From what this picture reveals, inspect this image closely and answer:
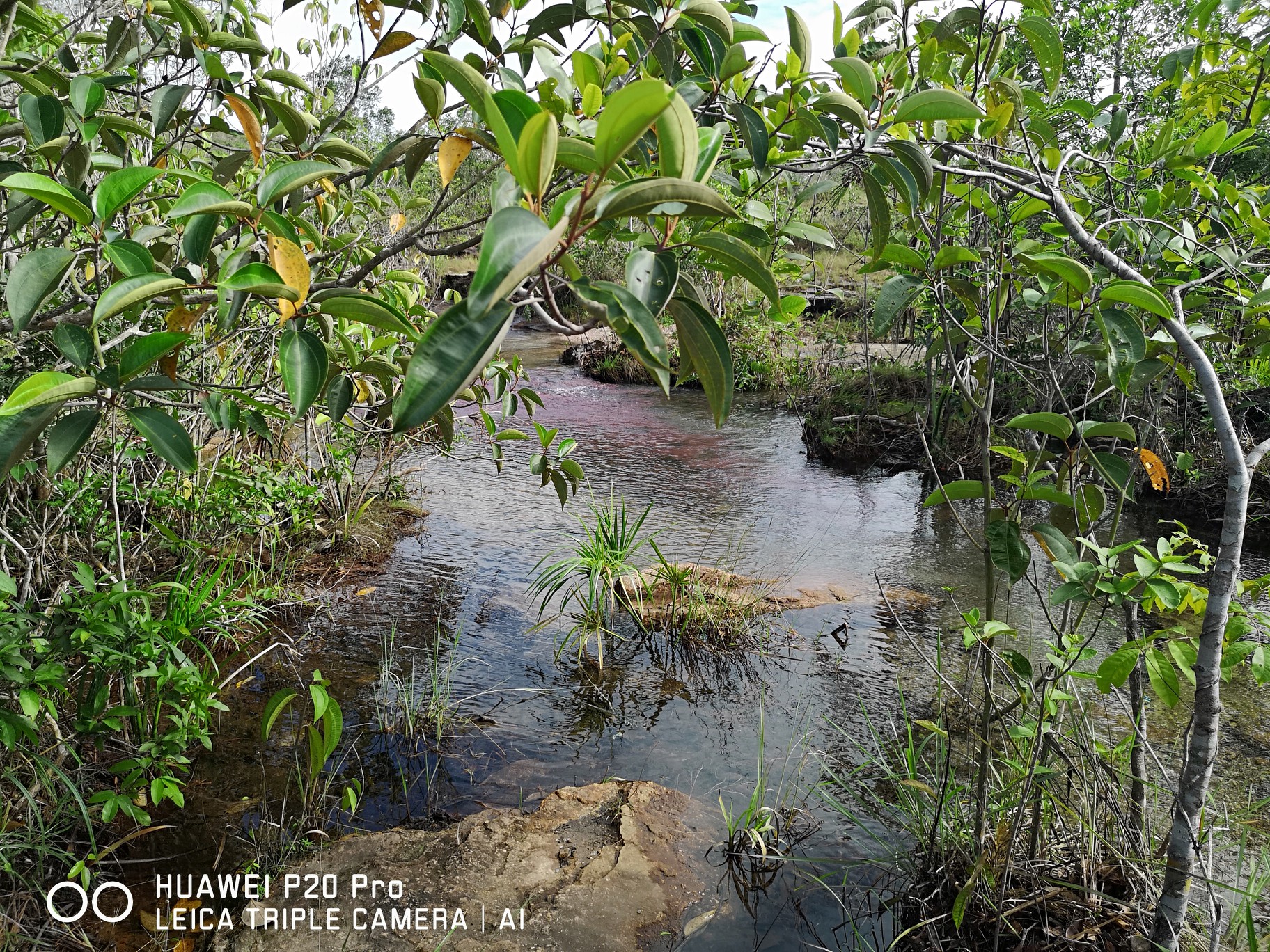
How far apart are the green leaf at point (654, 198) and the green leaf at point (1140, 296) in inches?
26.7

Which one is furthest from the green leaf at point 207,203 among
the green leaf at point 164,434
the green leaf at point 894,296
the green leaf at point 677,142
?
the green leaf at point 894,296

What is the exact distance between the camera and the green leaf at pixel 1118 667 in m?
1.26

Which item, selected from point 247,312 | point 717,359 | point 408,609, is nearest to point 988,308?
point 717,359

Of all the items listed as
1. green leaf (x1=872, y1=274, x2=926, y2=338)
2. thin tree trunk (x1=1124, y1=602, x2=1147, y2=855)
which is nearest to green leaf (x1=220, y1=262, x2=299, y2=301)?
green leaf (x1=872, y1=274, x2=926, y2=338)

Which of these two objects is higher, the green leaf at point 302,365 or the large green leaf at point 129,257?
the large green leaf at point 129,257

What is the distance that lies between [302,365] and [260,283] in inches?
4.1

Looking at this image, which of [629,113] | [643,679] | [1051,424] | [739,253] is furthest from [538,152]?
[643,679]

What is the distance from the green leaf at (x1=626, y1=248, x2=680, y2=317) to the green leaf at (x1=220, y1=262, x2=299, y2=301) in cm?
41

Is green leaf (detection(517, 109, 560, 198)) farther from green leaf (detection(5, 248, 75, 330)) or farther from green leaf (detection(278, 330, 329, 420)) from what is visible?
green leaf (detection(5, 248, 75, 330))

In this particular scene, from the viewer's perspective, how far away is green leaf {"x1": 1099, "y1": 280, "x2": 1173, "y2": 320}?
106 centimetres

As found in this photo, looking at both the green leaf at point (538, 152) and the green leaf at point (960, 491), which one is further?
the green leaf at point (960, 491)

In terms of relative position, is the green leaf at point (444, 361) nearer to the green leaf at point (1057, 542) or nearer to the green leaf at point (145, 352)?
the green leaf at point (145, 352)

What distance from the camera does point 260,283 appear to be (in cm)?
93

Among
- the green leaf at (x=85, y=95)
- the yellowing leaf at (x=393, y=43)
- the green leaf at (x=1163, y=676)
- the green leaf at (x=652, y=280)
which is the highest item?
the yellowing leaf at (x=393, y=43)
